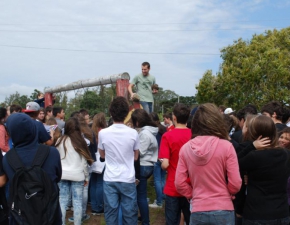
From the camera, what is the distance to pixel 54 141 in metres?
5.24

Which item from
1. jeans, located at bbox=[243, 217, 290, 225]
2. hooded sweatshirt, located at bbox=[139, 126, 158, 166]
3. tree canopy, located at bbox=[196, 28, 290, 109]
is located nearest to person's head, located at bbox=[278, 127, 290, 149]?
jeans, located at bbox=[243, 217, 290, 225]

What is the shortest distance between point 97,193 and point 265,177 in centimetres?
378

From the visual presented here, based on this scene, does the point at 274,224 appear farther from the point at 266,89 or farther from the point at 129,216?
the point at 266,89

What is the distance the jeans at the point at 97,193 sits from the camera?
6.20 meters

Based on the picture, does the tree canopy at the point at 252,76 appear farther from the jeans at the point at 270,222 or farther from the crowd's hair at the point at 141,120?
the jeans at the point at 270,222

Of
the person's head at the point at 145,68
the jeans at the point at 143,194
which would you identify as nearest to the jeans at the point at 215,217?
the jeans at the point at 143,194

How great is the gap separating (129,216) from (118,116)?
126 cm

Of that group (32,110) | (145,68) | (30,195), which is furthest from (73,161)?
(145,68)

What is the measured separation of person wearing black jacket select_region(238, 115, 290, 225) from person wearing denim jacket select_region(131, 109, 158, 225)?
210 cm

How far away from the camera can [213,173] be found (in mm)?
2895

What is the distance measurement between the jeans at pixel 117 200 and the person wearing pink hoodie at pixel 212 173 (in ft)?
4.58

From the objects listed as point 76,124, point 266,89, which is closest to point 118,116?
point 76,124

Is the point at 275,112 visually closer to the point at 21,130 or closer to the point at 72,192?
the point at 72,192

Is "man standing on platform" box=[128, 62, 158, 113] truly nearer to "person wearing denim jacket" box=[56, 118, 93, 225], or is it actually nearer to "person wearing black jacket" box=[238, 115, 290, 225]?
"person wearing denim jacket" box=[56, 118, 93, 225]
